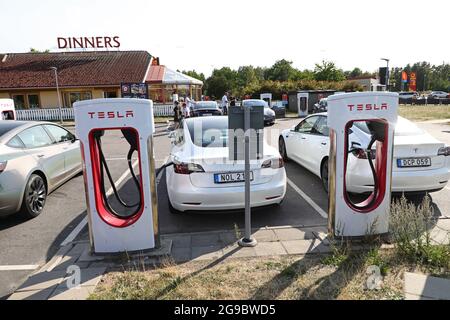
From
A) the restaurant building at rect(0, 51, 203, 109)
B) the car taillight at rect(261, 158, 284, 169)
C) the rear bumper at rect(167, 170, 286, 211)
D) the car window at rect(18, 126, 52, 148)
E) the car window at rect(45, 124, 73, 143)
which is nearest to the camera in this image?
the rear bumper at rect(167, 170, 286, 211)

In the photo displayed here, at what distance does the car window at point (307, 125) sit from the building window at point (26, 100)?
2814 cm

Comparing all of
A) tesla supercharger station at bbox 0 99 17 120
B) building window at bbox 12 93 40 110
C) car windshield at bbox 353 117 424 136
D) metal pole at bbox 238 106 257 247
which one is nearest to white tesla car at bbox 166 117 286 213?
metal pole at bbox 238 106 257 247

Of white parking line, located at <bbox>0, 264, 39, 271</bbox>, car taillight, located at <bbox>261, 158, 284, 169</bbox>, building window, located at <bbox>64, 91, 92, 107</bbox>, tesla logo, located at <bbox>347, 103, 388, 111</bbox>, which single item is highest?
building window, located at <bbox>64, 91, 92, 107</bbox>

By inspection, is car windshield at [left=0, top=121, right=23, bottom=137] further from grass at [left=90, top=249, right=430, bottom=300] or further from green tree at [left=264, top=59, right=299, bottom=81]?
green tree at [left=264, top=59, right=299, bottom=81]

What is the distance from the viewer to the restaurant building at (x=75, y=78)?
2828 cm

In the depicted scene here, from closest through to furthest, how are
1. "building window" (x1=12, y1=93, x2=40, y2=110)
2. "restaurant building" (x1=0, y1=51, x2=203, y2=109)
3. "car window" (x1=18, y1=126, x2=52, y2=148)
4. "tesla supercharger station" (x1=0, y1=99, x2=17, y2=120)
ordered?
1. "car window" (x1=18, y1=126, x2=52, y2=148)
2. "tesla supercharger station" (x1=0, y1=99, x2=17, y2=120)
3. "restaurant building" (x1=0, y1=51, x2=203, y2=109)
4. "building window" (x1=12, y1=93, x2=40, y2=110)

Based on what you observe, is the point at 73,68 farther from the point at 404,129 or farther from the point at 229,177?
the point at 404,129

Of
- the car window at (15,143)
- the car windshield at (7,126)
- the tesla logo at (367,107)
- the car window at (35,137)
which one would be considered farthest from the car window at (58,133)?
the tesla logo at (367,107)

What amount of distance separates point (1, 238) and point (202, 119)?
340 centimetres

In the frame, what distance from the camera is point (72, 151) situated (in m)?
6.92

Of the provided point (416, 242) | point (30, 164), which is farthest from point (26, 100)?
point (416, 242)

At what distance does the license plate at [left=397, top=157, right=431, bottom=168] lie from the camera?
5.03 metres

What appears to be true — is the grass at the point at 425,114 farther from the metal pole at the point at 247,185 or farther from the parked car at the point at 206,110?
the metal pole at the point at 247,185
